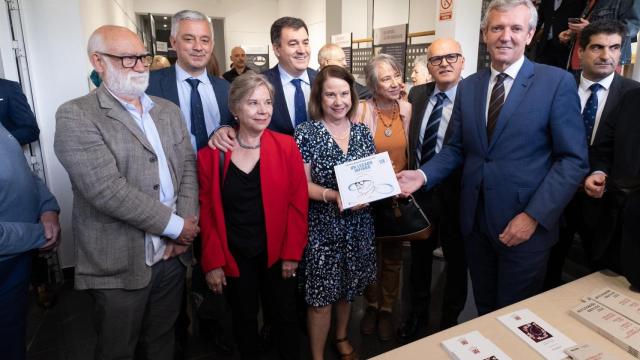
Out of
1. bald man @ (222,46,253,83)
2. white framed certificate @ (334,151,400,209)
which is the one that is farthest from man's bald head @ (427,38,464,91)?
bald man @ (222,46,253,83)

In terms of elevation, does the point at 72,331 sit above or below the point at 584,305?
below

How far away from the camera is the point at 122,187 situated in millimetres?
1670

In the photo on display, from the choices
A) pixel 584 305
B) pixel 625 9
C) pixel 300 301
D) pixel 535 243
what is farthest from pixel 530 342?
pixel 625 9

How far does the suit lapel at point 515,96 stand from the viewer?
5.73 feet

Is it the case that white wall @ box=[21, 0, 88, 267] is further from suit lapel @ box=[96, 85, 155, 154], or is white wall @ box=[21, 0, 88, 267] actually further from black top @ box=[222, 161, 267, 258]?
black top @ box=[222, 161, 267, 258]

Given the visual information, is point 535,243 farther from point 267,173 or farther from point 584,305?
point 267,173

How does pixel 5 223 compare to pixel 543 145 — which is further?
pixel 543 145

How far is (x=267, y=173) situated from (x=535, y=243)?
1269 millimetres

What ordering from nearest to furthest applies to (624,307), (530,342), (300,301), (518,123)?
(530,342) < (624,307) < (518,123) < (300,301)

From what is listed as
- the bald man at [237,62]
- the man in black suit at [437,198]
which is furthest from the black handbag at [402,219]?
the bald man at [237,62]

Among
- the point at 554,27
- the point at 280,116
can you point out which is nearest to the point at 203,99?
the point at 280,116

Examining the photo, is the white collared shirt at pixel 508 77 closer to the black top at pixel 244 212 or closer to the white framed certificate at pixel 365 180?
the white framed certificate at pixel 365 180

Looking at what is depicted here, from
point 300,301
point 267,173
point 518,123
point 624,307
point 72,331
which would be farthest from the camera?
point 72,331

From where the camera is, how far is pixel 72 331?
9.50 feet
